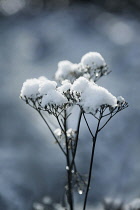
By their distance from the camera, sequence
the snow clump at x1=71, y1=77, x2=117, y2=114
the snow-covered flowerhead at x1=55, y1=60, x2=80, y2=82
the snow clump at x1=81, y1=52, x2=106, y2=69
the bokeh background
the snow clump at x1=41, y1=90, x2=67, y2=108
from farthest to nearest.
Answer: the bokeh background, the snow-covered flowerhead at x1=55, y1=60, x2=80, y2=82, the snow clump at x1=81, y1=52, x2=106, y2=69, the snow clump at x1=41, y1=90, x2=67, y2=108, the snow clump at x1=71, y1=77, x2=117, y2=114

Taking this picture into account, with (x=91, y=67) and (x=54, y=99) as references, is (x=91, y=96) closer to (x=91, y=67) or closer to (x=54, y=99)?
(x=54, y=99)

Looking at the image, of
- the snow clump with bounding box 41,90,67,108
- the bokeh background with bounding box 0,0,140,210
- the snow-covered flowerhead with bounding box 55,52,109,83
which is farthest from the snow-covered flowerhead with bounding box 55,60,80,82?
the bokeh background with bounding box 0,0,140,210

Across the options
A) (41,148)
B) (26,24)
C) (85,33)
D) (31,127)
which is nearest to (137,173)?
(41,148)

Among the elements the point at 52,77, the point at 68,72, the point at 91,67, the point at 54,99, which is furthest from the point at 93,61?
the point at 54,99

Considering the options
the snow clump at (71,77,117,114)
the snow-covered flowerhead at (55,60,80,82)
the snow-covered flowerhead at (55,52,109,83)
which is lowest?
the snow clump at (71,77,117,114)

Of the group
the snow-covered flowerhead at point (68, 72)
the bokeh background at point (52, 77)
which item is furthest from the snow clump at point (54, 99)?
the bokeh background at point (52, 77)

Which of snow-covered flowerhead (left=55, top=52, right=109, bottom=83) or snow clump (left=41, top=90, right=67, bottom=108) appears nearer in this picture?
snow clump (left=41, top=90, right=67, bottom=108)

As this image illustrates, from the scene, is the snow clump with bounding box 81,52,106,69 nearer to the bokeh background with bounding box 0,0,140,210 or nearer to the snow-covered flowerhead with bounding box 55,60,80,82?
the snow-covered flowerhead with bounding box 55,60,80,82

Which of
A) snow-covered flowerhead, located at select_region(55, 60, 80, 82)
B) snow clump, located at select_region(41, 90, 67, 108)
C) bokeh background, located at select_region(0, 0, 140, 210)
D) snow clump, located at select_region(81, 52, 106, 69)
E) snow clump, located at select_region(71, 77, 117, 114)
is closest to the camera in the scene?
snow clump, located at select_region(71, 77, 117, 114)

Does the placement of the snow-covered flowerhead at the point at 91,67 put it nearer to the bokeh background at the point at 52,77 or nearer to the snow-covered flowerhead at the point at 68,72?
the snow-covered flowerhead at the point at 68,72

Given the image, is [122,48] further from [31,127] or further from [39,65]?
[31,127]
